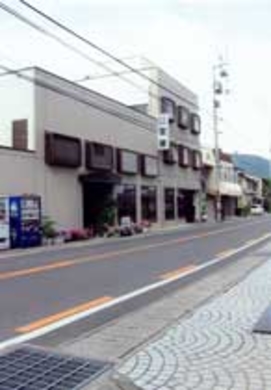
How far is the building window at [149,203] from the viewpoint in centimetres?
4766

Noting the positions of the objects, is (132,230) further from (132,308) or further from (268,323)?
(268,323)

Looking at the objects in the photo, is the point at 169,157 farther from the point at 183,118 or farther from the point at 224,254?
the point at 224,254

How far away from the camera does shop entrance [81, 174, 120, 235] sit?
38.6m

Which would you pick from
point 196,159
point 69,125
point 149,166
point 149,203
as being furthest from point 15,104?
point 196,159

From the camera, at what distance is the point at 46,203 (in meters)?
34.0

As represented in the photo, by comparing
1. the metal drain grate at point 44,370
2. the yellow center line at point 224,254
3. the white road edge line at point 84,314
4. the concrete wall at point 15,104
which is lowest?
the metal drain grate at point 44,370

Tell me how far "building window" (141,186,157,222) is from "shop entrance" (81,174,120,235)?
684cm

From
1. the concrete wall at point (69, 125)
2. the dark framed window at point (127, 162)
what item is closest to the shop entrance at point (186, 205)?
the dark framed window at point (127, 162)

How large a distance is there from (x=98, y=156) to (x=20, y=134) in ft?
21.6

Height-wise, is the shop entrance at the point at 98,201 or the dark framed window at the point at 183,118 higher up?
the dark framed window at the point at 183,118

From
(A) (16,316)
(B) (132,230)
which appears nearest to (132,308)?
(A) (16,316)

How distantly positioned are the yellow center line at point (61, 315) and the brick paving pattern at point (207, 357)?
186 cm

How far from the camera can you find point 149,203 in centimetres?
4884

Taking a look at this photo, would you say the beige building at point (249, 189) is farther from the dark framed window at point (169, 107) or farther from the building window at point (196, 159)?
the dark framed window at point (169, 107)
